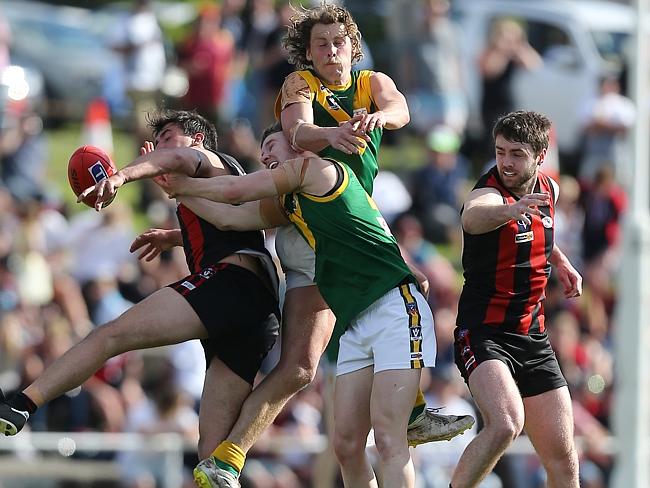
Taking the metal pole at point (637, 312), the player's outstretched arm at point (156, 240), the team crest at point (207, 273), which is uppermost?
the player's outstretched arm at point (156, 240)

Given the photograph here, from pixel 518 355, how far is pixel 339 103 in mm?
1606

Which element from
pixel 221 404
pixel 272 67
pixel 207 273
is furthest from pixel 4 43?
pixel 221 404

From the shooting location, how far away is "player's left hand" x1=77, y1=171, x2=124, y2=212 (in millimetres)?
7220

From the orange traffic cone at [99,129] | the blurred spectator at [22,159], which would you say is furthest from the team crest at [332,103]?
the orange traffic cone at [99,129]

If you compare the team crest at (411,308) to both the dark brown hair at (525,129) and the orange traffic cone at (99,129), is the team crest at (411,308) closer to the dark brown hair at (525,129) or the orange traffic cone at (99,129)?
the dark brown hair at (525,129)

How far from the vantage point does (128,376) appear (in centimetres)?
1297

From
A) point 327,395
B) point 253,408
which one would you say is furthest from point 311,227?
point 327,395

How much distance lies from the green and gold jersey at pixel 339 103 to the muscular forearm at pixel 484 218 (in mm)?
608

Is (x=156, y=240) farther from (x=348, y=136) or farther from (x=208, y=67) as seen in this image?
(x=208, y=67)

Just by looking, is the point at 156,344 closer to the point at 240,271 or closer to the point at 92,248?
the point at 240,271

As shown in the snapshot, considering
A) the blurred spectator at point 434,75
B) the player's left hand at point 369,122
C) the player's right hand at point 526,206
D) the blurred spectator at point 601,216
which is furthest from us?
the blurred spectator at point 434,75

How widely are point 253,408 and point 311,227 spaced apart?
1.06 meters

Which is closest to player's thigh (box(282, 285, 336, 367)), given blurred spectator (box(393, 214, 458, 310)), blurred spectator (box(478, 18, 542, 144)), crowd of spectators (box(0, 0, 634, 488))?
crowd of spectators (box(0, 0, 634, 488))

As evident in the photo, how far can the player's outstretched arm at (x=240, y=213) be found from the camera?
7707mm
